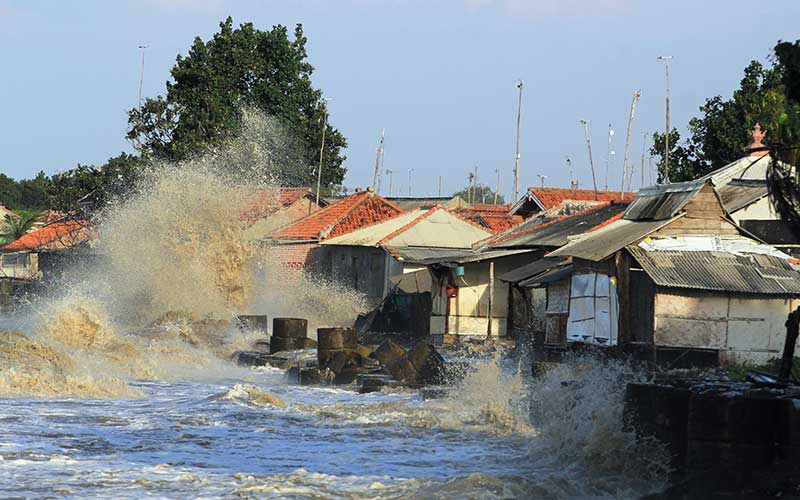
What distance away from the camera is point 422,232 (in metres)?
38.6

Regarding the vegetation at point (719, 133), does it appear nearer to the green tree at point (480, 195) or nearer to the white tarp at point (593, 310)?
the white tarp at point (593, 310)

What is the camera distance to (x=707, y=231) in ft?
74.5

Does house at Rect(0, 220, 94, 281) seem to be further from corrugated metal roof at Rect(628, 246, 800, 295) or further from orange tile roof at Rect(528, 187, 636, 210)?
corrugated metal roof at Rect(628, 246, 800, 295)

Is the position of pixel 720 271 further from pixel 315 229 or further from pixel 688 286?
pixel 315 229

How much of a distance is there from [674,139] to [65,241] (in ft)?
109

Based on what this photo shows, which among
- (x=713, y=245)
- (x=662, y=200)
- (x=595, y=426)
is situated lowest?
(x=595, y=426)

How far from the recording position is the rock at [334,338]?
24.1 m

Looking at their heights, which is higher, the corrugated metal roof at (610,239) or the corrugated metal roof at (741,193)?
the corrugated metal roof at (741,193)

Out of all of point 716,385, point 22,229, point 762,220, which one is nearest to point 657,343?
point 762,220

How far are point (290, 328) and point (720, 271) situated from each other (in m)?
11.1

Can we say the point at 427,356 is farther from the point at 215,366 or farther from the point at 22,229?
the point at 22,229

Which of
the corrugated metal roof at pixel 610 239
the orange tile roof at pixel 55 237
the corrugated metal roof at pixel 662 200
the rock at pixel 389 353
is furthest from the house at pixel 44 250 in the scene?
the corrugated metal roof at pixel 662 200

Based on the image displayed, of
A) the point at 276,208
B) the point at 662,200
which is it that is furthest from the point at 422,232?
the point at 662,200

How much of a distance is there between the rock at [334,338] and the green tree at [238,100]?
96.9ft
